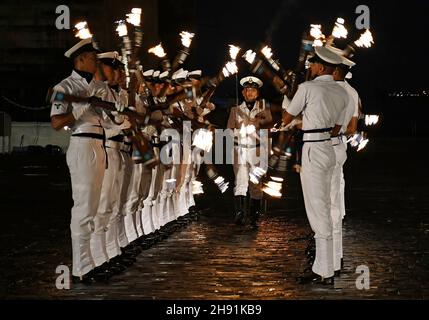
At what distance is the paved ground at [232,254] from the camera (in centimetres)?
1036

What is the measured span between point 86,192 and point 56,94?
1.07m

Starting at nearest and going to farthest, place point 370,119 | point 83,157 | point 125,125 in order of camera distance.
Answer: point 83,157 < point 125,125 < point 370,119

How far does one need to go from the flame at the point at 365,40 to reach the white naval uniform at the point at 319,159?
2164mm

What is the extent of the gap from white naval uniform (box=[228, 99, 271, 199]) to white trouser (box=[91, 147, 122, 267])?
17.5 feet

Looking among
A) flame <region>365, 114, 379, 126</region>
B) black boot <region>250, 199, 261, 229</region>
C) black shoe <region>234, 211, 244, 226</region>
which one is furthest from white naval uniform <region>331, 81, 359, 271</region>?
black shoe <region>234, 211, 244, 226</region>

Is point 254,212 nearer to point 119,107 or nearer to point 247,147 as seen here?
point 247,147

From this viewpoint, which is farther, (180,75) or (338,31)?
(180,75)

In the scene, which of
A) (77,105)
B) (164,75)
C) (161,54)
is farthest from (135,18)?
(164,75)

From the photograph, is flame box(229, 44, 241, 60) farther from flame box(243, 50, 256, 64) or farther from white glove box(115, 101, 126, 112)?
white glove box(115, 101, 126, 112)

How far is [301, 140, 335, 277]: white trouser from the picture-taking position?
10852mm

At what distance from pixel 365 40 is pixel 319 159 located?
2.69 meters

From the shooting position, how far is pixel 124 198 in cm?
1289
